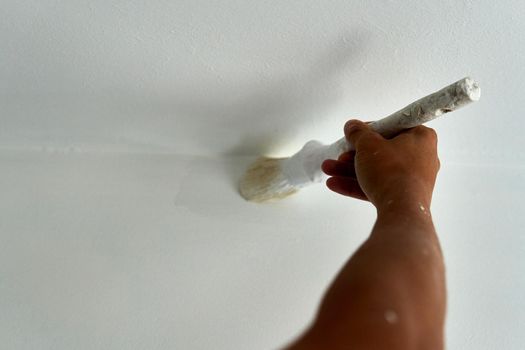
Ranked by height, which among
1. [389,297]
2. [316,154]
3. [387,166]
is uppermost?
[316,154]

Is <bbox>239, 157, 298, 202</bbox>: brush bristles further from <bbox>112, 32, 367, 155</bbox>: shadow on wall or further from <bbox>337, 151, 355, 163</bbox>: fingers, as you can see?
<bbox>337, 151, 355, 163</bbox>: fingers

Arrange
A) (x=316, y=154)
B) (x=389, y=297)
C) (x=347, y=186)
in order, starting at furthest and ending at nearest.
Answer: (x=316, y=154), (x=347, y=186), (x=389, y=297)

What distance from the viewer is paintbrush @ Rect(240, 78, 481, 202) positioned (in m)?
0.57

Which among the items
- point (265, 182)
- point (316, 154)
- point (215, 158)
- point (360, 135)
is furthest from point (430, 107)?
point (215, 158)

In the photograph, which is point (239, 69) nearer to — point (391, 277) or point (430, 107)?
point (430, 107)

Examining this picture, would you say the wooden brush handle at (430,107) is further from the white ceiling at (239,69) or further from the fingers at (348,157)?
the white ceiling at (239,69)

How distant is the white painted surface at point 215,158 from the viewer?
2.22ft

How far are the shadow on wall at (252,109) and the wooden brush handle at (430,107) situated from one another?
0.12 m

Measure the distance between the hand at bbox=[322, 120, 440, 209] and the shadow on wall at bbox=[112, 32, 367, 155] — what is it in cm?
12

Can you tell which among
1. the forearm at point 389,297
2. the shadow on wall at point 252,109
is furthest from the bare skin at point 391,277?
the shadow on wall at point 252,109

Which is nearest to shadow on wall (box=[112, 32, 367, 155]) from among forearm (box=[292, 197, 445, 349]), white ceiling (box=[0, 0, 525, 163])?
white ceiling (box=[0, 0, 525, 163])

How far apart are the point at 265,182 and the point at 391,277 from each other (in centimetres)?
51

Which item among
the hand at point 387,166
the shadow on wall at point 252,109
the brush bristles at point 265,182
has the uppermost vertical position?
the shadow on wall at point 252,109

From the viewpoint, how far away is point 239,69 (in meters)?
0.74
